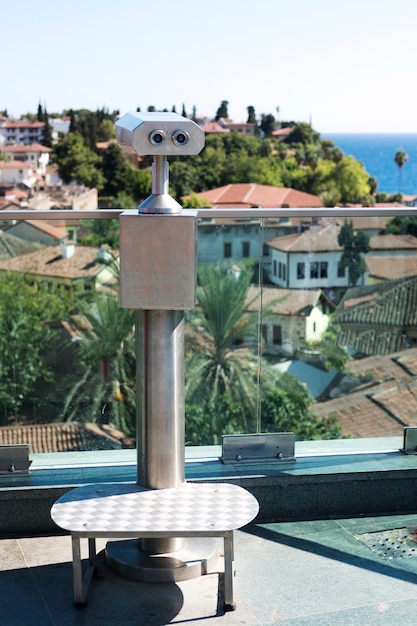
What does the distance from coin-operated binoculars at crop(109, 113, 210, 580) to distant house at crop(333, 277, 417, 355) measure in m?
1.16

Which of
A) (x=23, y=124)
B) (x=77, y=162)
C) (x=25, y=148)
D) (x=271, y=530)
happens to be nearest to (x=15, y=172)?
(x=25, y=148)

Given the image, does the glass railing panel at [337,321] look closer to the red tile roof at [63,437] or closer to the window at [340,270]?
the window at [340,270]

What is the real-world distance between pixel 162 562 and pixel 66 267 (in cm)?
142

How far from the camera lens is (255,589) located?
292 centimetres

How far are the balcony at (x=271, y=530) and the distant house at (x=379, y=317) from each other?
3.6 inches

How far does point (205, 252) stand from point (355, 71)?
122m

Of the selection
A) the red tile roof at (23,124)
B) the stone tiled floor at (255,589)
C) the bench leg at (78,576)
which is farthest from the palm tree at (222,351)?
the red tile roof at (23,124)

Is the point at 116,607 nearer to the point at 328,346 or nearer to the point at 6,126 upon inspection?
the point at 328,346

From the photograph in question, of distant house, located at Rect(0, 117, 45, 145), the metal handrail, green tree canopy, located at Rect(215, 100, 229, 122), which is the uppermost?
green tree canopy, located at Rect(215, 100, 229, 122)

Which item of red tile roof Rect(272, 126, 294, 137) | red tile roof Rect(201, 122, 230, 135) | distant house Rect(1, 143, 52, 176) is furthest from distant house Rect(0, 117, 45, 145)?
red tile roof Rect(272, 126, 294, 137)

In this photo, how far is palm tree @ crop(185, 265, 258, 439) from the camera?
3.84 meters

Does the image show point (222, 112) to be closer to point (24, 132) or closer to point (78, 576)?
point (24, 132)

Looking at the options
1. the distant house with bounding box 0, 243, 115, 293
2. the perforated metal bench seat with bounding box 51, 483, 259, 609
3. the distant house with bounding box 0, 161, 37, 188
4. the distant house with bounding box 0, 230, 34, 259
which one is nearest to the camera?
the perforated metal bench seat with bounding box 51, 483, 259, 609

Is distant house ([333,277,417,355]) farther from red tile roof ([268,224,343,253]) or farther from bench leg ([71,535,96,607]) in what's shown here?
bench leg ([71,535,96,607])
